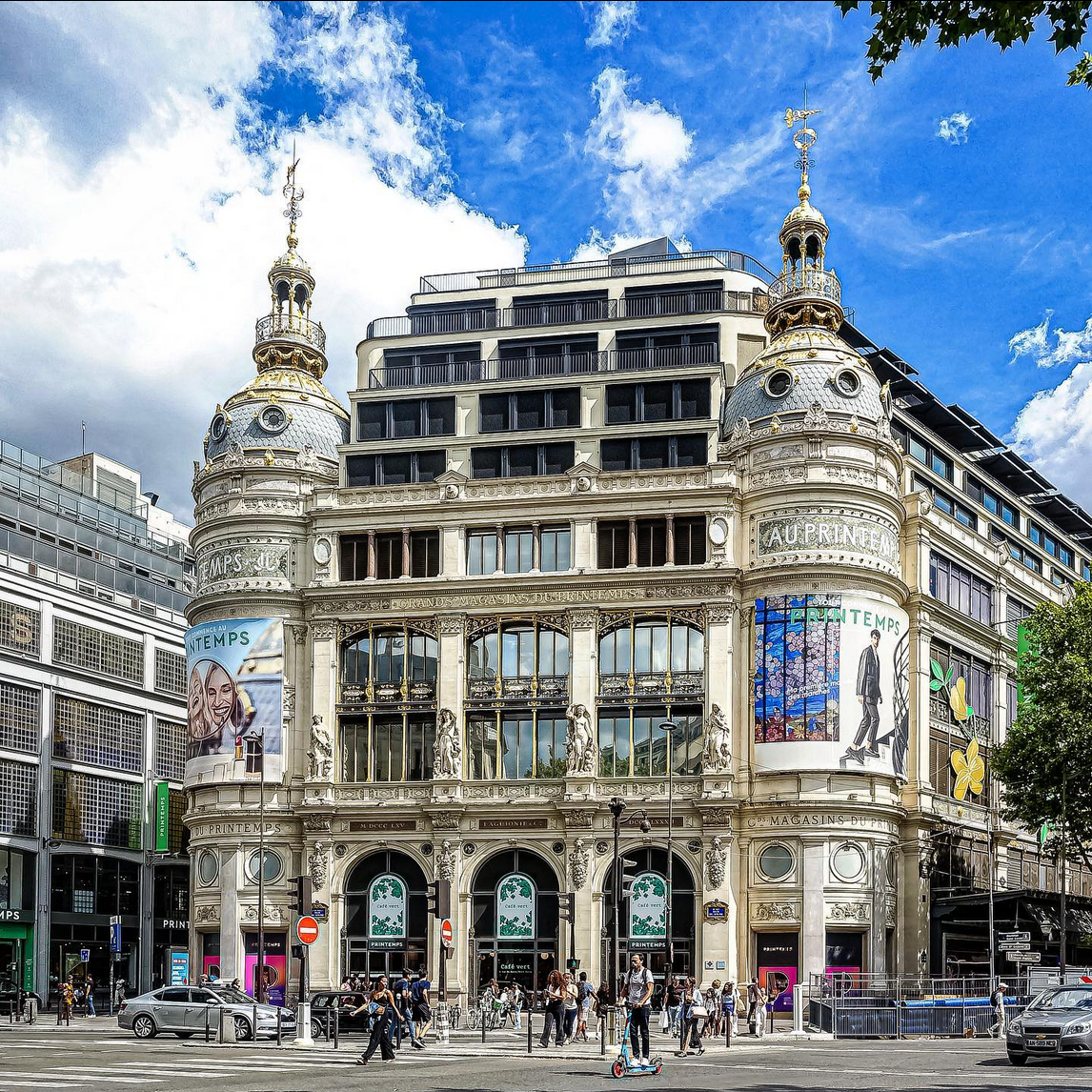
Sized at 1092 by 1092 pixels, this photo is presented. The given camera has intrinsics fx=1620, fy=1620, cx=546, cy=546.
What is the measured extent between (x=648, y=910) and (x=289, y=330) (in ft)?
120

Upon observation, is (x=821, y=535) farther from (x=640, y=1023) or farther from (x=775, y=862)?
(x=640, y=1023)

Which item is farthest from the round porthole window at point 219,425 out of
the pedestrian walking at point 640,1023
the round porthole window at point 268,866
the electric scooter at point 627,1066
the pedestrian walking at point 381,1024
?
the electric scooter at point 627,1066

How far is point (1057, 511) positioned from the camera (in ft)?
389

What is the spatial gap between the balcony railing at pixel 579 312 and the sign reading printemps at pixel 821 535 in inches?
684

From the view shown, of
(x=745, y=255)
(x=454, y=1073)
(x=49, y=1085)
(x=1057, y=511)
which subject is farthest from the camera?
(x=1057, y=511)

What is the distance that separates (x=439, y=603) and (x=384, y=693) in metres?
5.06

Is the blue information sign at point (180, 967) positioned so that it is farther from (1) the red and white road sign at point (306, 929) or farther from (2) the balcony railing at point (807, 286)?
(2) the balcony railing at point (807, 286)

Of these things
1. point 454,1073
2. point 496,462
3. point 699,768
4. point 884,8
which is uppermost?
point 496,462

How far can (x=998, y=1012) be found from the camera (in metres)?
57.4

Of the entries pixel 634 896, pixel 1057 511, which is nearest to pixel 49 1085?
pixel 634 896

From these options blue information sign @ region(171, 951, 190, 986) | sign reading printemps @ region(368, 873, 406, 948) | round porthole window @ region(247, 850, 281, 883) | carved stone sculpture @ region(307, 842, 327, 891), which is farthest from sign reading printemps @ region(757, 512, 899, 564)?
blue information sign @ region(171, 951, 190, 986)

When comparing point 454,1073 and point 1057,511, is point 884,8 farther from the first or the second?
point 1057,511

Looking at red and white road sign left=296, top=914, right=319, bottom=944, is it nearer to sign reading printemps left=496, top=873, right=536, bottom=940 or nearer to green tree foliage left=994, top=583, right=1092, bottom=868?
sign reading printemps left=496, top=873, right=536, bottom=940

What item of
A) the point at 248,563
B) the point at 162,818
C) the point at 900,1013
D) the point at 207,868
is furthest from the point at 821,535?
the point at 162,818
